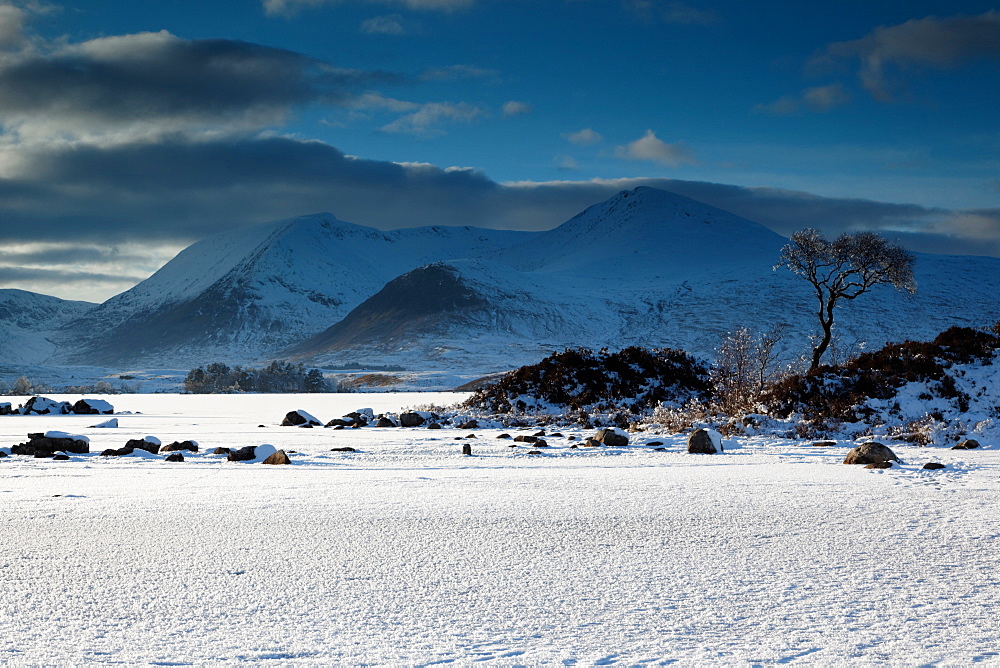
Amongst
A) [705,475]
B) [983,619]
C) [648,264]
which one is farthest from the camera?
[648,264]

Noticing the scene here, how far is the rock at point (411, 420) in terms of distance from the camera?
1830 cm

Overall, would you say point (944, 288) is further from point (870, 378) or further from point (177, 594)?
point (177, 594)

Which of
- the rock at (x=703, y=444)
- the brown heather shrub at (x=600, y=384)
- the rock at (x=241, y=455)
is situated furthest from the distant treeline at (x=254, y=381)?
the rock at (x=703, y=444)

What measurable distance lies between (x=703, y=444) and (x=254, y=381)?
58111 millimetres

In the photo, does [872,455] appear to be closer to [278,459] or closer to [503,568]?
[503,568]

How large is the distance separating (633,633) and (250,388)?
63216mm

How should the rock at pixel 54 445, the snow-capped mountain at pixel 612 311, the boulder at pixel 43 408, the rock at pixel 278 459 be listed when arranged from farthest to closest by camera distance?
the snow-capped mountain at pixel 612 311 → the boulder at pixel 43 408 → the rock at pixel 54 445 → the rock at pixel 278 459

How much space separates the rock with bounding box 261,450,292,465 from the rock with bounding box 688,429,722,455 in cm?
553

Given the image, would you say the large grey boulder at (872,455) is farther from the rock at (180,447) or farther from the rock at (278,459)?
the rock at (180,447)

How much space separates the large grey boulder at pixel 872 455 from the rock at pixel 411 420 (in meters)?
10.7

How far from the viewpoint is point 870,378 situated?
15.1m

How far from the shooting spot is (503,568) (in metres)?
4.45

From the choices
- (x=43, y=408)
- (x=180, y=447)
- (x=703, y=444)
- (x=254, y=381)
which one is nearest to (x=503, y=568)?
(x=703, y=444)

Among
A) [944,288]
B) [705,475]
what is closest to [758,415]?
[705,475]
